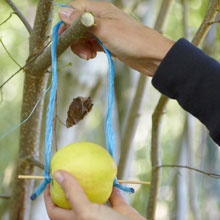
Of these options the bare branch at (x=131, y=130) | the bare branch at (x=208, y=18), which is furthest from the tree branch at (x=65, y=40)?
the bare branch at (x=131, y=130)

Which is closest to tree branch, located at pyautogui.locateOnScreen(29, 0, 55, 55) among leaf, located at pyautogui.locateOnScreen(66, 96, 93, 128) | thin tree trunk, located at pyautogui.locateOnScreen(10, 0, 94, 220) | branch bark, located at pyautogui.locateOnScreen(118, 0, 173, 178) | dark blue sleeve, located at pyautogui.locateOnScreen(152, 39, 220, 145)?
thin tree trunk, located at pyautogui.locateOnScreen(10, 0, 94, 220)

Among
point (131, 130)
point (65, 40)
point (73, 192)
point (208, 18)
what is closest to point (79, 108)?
point (65, 40)

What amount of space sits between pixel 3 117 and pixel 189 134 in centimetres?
264

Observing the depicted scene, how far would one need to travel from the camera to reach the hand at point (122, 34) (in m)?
0.73

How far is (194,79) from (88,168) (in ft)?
0.95

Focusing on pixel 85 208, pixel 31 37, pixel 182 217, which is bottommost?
pixel 182 217

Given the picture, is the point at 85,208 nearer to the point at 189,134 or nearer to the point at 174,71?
the point at 174,71

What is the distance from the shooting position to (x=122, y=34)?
73 centimetres

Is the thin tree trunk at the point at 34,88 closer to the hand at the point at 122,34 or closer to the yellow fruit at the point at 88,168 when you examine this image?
the hand at the point at 122,34

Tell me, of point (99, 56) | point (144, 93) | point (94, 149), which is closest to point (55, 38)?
point (94, 149)

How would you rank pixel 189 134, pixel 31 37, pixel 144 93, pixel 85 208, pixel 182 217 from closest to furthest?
pixel 85 208 → pixel 31 37 → pixel 144 93 → pixel 189 134 → pixel 182 217

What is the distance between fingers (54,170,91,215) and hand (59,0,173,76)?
30 centimetres

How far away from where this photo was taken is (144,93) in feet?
4.35

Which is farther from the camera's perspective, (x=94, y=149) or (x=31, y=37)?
(x=31, y=37)
